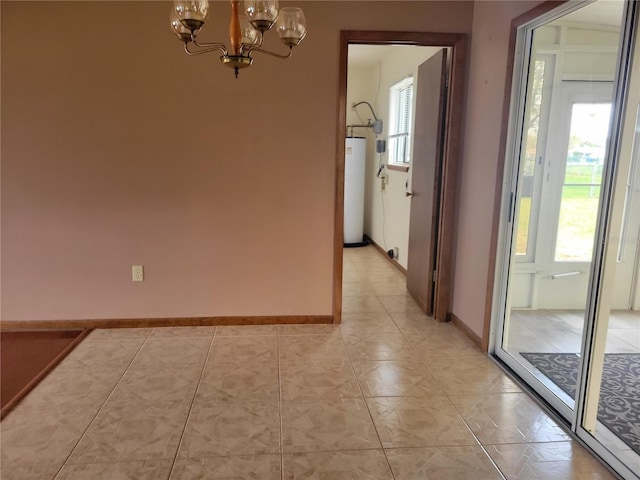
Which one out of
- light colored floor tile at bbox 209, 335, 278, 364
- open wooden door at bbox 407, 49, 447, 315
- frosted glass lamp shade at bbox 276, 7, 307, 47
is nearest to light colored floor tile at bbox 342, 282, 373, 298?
open wooden door at bbox 407, 49, 447, 315

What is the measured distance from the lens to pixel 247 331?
129 inches

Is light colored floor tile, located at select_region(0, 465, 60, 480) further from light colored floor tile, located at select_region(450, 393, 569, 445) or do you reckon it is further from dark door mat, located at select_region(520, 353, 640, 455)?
dark door mat, located at select_region(520, 353, 640, 455)

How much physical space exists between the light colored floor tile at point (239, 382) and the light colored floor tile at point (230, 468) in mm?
456

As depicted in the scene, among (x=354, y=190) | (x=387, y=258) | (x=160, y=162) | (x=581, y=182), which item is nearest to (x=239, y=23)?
(x=160, y=162)

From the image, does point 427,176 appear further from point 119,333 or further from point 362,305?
point 119,333

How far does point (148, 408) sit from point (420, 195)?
2547 millimetres

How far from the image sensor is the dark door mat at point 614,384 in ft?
7.14

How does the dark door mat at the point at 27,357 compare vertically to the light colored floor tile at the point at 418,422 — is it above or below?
below

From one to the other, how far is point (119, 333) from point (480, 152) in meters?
2.75

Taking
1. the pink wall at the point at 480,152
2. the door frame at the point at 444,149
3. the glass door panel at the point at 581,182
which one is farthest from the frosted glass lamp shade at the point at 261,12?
the glass door panel at the point at 581,182

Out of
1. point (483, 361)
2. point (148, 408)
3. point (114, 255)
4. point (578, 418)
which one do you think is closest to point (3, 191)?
point (114, 255)

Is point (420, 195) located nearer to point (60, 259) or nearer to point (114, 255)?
point (114, 255)

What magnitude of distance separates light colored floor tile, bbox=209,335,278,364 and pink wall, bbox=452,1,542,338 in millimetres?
1388

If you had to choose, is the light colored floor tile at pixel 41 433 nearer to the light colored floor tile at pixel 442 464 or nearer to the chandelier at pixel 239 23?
the light colored floor tile at pixel 442 464
